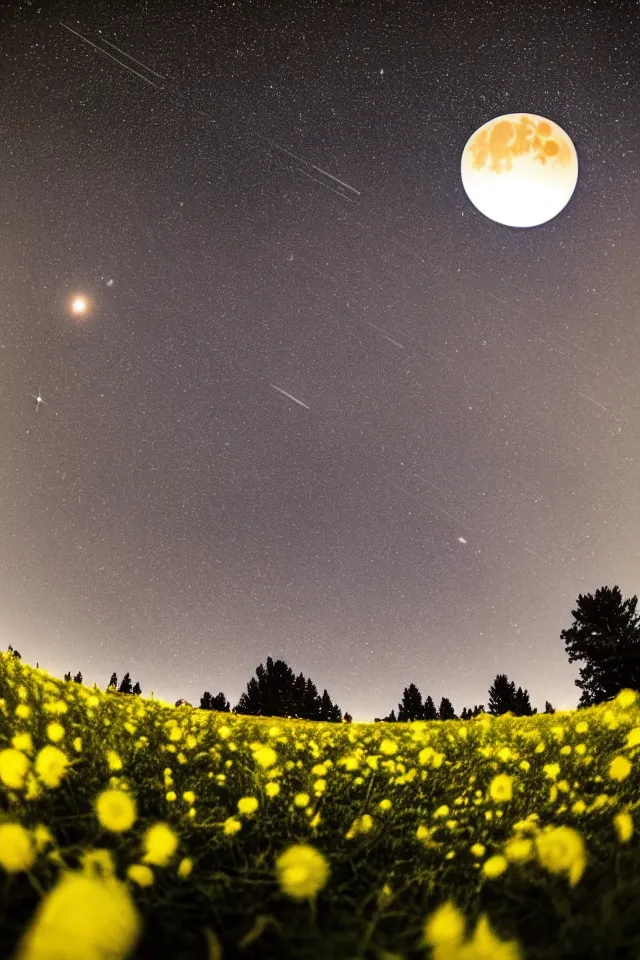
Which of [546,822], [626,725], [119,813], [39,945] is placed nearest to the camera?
[39,945]

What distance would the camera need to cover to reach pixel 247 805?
2.57m

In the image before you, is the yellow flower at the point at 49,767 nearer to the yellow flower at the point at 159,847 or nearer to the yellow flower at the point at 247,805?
the yellow flower at the point at 159,847

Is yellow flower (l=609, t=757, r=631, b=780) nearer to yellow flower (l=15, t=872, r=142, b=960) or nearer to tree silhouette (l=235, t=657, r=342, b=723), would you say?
yellow flower (l=15, t=872, r=142, b=960)

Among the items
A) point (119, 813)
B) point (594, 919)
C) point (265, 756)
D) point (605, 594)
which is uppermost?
point (605, 594)

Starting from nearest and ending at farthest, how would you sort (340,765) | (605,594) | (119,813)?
(119,813) → (340,765) → (605,594)

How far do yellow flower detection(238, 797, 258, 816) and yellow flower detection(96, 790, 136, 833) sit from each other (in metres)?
0.70

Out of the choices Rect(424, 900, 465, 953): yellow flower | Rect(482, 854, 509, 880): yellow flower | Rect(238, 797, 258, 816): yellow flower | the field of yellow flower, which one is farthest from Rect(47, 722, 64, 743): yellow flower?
Rect(482, 854, 509, 880): yellow flower

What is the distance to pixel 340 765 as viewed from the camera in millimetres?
4070

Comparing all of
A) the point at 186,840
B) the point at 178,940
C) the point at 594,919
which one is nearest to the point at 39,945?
the point at 178,940

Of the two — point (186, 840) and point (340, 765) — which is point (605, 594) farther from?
point (186, 840)

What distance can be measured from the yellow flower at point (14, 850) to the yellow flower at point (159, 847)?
36cm

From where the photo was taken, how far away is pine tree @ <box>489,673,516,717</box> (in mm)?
51750

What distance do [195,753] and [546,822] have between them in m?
2.41

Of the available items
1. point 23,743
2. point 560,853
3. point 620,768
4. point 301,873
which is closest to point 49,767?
point 23,743
